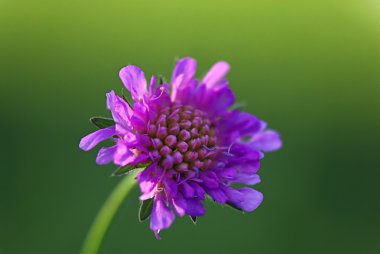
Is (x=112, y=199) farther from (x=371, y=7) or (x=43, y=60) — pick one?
(x=371, y=7)

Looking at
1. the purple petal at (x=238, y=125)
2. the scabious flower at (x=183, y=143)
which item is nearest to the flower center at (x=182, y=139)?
the scabious flower at (x=183, y=143)

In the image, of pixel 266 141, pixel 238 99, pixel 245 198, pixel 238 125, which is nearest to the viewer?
pixel 245 198

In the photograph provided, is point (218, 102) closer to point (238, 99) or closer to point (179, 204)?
point (179, 204)

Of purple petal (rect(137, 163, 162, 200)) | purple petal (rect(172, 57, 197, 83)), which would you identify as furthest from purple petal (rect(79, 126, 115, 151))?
purple petal (rect(172, 57, 197, 83))

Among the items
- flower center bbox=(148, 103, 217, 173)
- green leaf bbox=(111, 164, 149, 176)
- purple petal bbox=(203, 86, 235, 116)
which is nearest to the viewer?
green leaf bbox=(111, 164, 149, 176)

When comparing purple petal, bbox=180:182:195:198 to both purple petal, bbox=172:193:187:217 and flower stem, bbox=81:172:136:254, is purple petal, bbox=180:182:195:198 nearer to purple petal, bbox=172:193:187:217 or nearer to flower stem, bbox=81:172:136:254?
purple petal, bbox=172:193:187:217

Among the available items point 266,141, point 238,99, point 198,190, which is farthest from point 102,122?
point 238,99
